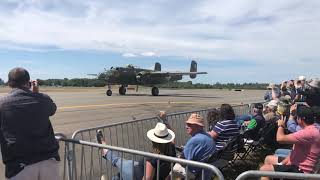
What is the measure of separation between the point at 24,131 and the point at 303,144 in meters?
Result: 3.50

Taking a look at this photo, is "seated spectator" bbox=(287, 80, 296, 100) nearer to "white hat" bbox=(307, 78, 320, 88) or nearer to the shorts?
"white hat" bbox=(307, 78, 320, 88)

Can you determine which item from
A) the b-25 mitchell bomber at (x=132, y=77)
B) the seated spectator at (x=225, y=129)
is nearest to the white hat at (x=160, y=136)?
the seated spectator at (x=225, y=129)

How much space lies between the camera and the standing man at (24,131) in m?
4.77

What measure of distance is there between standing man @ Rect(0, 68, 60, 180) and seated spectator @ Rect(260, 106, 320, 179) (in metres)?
3.00

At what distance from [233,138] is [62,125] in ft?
30.5

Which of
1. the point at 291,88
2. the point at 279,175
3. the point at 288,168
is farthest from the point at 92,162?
the point at 291,88

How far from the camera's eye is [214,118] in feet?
28.7

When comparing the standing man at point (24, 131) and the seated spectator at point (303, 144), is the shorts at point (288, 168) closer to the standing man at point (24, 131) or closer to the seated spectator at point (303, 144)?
the seated spectator at point (303, 144)

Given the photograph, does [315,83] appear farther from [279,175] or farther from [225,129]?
[279,175]

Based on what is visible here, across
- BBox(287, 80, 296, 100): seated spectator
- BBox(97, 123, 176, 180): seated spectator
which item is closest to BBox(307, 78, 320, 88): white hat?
BBox(97, 123, 176, 180): seated spectator

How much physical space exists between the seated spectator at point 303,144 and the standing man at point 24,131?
3.00 m

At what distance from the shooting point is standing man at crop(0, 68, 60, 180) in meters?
4.77

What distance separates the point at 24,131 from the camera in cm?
479

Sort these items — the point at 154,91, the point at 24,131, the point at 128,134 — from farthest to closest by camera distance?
the point at 154,91, the point at 128,134, the point at 24,131
